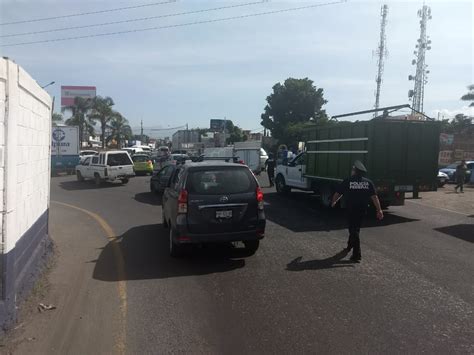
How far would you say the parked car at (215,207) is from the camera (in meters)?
7.54

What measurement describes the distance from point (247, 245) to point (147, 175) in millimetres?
25433

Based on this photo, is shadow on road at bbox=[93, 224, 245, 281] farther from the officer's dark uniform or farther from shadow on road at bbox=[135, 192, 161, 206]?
shadow on road at bbox=[135, 192, 161, 206]

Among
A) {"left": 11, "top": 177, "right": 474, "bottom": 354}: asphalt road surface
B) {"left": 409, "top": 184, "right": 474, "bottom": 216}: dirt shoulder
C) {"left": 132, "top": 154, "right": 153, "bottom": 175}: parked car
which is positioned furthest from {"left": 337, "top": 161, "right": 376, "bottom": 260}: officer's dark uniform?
{"left": 132, "top": 154, "right": 153, "bottom": 175}: parked car

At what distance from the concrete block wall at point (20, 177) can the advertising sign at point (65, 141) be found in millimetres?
26493

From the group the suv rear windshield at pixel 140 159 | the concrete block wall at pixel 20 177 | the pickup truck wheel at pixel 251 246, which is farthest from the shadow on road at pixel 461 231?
the suv rear windshield at pixel 140 159

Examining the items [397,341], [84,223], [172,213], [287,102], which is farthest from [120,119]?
[397,341]

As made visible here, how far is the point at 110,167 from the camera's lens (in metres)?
23.7

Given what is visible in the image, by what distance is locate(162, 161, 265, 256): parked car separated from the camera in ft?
24.7

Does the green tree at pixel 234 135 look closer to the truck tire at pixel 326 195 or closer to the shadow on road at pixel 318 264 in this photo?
the truck tire at pixel 326 195

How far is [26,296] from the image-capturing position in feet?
18.9

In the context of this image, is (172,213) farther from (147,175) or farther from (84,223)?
(147,175)

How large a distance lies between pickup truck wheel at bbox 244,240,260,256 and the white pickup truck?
16770 mm

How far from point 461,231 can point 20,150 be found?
385 inches

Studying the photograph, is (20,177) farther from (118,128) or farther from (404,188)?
(118,128)
